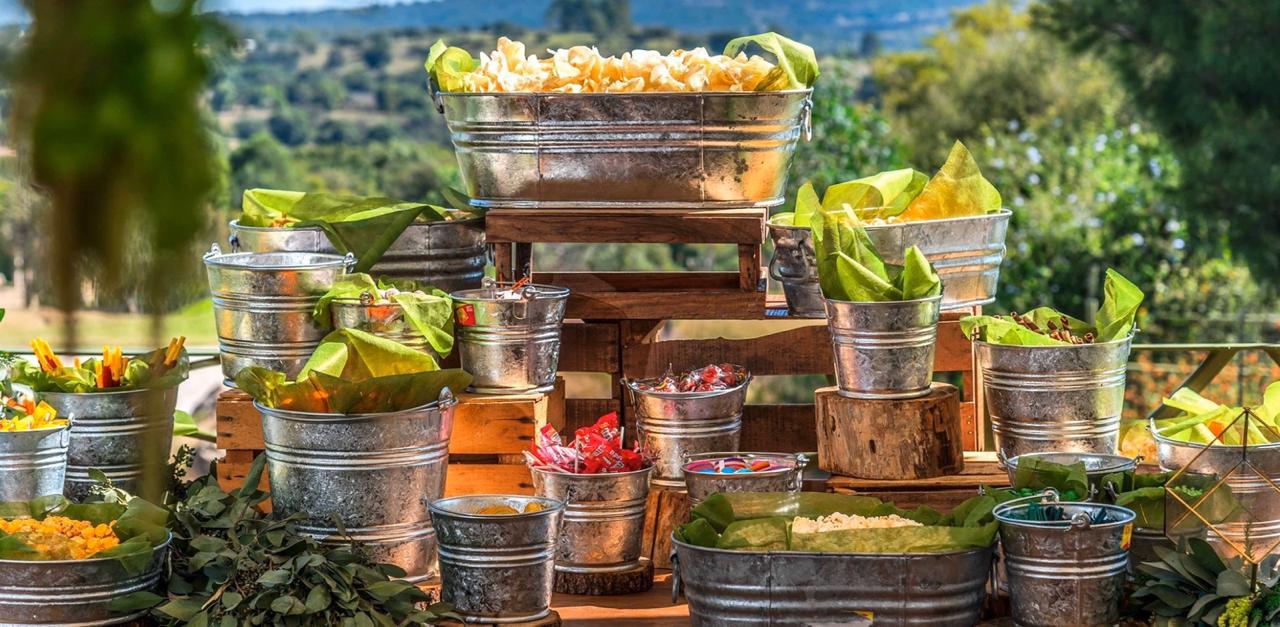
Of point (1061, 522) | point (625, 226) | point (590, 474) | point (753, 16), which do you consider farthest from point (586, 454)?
point (753, 16)

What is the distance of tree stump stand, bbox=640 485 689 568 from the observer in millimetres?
3115

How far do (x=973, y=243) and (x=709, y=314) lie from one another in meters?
0.65

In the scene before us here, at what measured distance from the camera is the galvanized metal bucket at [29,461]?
3014 millimetres

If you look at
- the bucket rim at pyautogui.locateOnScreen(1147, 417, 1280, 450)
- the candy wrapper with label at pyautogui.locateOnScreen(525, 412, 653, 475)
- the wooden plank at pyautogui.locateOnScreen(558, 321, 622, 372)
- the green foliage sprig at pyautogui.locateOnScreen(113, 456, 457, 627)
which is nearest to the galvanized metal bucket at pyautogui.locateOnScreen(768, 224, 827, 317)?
the wooden plank at pyautogui.locateOnScreen(558, 321, 622, 372)

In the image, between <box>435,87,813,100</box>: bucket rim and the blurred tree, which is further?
the blurred tree

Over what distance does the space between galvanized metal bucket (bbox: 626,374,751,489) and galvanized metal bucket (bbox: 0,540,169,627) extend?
3.58ft

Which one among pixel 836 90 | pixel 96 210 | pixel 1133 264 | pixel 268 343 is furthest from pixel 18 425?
pixel 836 90

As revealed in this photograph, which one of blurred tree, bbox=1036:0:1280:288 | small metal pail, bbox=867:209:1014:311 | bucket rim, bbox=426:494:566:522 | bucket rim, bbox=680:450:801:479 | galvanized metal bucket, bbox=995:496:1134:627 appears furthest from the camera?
blurred tree, bbox=1036:0:1280:288

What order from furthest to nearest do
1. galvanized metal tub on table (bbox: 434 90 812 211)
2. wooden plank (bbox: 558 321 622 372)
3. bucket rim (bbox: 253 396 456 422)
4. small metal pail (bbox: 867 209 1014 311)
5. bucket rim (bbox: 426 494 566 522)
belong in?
wooden plank (bbox: 558 321 622 372)
small metal pail (bbox: 867 209 1014 311)
galvanized metal tub on table (bbox: 434 90 812 211)
bucket rim (bbox: 253 396 456 422)
bucket rim (bbox: 426 494 566 522)

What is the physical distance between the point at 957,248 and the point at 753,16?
16.5 m

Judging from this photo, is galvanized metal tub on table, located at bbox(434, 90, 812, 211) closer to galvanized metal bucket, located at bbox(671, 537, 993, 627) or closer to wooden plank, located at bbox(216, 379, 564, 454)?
wooden plank, located at bbox(216, 379, 564, 454)

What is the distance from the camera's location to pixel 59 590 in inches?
100.0

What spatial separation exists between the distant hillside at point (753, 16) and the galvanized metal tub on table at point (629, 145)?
11.9 m

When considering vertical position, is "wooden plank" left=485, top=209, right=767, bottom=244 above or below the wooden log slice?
above
